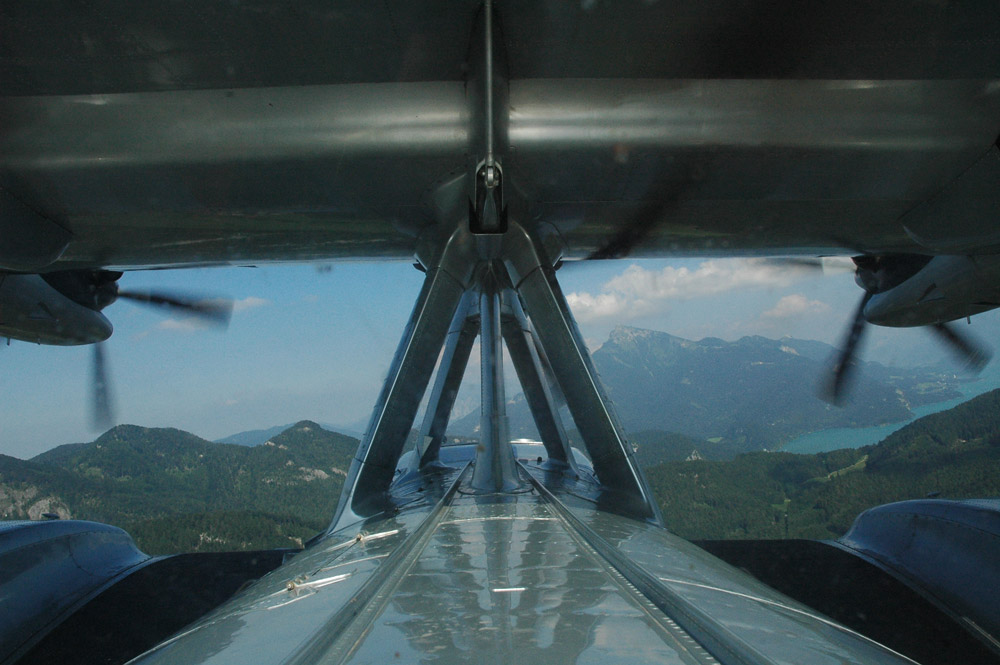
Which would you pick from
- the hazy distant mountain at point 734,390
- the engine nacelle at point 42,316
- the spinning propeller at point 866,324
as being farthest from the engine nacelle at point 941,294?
the hazy distant mountain at point 734,390

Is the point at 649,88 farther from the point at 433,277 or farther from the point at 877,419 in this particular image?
the point at 877,419

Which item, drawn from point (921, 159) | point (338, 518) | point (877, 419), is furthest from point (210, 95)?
point (877, 419)

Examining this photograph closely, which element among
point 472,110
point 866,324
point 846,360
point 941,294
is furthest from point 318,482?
point 941,294

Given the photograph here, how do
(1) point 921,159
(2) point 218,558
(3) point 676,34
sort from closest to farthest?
(3) point 676,34, (1) point 921,159, (2) point 218,558

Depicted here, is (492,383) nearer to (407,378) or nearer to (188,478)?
(407,378)

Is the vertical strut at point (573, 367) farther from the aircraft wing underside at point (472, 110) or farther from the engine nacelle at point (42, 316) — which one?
the engine nacelle at point (42, 316)

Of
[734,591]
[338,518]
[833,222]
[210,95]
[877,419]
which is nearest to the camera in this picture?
[734,591]
